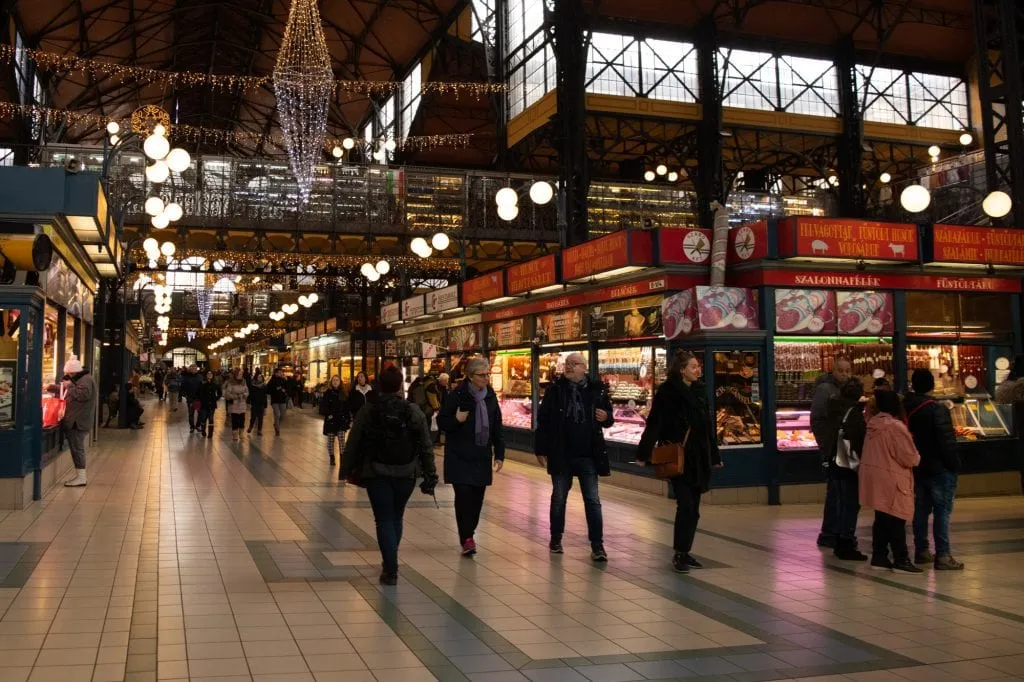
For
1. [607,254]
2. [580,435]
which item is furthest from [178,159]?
[580,435]

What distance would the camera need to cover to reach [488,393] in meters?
7.70

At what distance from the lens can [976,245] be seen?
12.0 m

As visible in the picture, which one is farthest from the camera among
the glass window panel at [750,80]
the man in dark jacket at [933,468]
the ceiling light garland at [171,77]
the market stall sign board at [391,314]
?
the glass window panel at [750,80]

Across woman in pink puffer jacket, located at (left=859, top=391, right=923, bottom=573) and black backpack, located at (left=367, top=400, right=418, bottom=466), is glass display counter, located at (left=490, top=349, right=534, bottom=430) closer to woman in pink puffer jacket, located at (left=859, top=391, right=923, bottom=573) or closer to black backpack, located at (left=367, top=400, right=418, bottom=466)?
woman in pink puffer jacket, located at (left=859, top=391, right=923, bottom=573)

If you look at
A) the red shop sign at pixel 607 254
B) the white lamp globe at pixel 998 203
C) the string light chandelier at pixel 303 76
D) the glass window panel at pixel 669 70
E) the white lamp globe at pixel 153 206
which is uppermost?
the glass window panel at pixel 669 70

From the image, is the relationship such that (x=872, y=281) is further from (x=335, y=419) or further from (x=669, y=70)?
(x=669, y=70)

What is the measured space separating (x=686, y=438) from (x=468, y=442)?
69.1 inches

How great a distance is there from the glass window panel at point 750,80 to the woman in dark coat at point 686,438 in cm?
2086

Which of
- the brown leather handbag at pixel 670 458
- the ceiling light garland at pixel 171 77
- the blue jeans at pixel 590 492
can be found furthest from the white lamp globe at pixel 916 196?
the ceiling light garland at pixel 171 77

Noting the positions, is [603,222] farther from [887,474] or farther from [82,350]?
[887,474]

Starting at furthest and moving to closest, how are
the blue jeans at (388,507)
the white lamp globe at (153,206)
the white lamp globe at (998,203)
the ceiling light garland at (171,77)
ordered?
the ceiling light garland at (171,77) → the white lamp globe at (153,206) → the white lamp globe at (998,203) → the blue jeans at (388,507)

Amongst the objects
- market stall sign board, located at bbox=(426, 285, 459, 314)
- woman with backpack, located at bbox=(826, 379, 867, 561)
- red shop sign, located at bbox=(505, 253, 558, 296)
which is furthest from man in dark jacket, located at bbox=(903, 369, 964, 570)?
market stall sign board, located at bbox=(426, 285, 459, 314)

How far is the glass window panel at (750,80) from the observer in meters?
26.3

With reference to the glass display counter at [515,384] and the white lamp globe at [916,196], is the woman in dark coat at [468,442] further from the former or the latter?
the glass display counter at [515,384]
